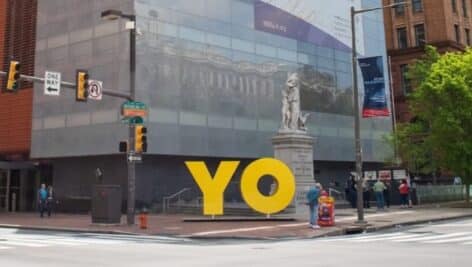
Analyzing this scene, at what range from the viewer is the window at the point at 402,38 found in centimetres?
6769

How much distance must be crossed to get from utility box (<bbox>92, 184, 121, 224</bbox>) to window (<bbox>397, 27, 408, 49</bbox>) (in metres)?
50.4

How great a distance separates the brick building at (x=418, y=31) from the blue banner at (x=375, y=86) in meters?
43.2

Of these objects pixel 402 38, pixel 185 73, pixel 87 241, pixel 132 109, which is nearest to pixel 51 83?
pixel 132 109

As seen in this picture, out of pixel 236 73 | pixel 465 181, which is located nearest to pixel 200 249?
pixel 236 73

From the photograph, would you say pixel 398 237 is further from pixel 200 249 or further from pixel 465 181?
pixel 465 181

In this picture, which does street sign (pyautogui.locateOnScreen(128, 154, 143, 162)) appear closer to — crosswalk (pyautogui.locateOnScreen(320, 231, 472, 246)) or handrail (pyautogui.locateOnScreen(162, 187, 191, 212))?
crosswalk (pyautogui.locateOnScreen(320, 231, 472, 246))

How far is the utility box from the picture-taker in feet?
82.7

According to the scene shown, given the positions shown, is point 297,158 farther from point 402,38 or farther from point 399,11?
point 399,11

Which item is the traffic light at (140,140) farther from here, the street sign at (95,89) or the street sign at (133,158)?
the street sign at (95,89)

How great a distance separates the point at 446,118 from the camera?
36.5 m

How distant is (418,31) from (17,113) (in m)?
45.4

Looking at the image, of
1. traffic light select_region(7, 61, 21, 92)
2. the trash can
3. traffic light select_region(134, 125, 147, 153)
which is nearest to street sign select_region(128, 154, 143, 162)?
traffic light select_region(134, 125, 147, 153)

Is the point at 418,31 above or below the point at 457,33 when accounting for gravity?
above

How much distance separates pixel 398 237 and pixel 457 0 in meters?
55.7
